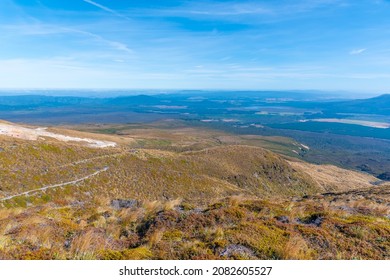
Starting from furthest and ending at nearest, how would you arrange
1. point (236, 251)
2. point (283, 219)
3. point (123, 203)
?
point (123, 203) → point (283, 219) → point (236, 251)

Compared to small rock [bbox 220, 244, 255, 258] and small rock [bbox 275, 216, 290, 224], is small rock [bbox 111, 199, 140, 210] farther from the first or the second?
small rock [bbox 220, 244, 255, 258]

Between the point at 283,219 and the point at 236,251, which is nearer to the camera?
the point at 236,251

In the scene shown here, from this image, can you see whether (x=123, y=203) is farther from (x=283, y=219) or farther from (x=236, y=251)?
(x=236, y=251)

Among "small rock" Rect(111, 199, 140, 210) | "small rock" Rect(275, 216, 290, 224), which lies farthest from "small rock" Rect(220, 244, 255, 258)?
"small rock" Rect(111, 199, 140, 210)

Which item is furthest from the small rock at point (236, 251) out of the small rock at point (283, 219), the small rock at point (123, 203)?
the small rock at point (123, 203)

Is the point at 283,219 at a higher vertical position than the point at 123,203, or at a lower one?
higher

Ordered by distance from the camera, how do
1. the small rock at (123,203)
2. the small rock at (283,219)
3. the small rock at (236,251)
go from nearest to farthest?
the small rock at (236,251)
the small rock at (283,219)
the small rock at (123,203)

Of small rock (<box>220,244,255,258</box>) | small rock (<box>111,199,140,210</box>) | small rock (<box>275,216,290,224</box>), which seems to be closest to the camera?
small rock (<box>220,244,255,258</box>)

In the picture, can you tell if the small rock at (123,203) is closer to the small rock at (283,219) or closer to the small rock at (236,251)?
the small rock at (283,219)

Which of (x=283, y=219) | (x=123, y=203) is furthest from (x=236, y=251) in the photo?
(x=123, y=203)

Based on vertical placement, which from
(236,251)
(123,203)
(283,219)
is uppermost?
(236,251)

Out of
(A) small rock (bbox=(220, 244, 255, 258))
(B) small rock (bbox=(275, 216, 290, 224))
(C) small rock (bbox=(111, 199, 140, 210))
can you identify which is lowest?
(C) small rock (bbox=(111, 199, 140, 210))

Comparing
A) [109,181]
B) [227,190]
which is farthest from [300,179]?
[109,181]
